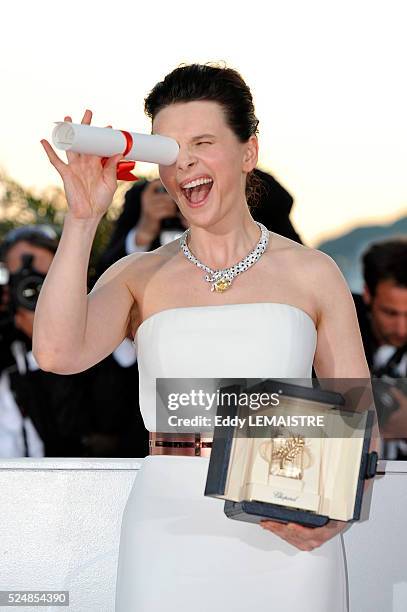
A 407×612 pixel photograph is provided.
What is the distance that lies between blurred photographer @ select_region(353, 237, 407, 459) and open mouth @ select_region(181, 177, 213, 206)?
2.07 metres

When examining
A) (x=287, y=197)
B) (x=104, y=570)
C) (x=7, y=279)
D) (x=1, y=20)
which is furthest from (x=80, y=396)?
(x=1, y=20)

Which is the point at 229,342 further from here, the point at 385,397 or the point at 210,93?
the point at 385,397

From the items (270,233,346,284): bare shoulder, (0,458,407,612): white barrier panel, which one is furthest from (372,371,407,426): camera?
(270,233,346,284): bare shoulder

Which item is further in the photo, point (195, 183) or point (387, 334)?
point (387, 334)

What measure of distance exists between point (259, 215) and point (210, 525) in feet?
7.36

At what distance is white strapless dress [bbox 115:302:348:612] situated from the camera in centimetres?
197

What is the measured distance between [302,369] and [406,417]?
189 centimetres

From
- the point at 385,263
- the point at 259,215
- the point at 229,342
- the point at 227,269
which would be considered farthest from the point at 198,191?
the point at 385,263

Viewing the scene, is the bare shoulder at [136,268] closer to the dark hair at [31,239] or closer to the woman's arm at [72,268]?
the woman's arm at [72,268]

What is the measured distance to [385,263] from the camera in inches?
183

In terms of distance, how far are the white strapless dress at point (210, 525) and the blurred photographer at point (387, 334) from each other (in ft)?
6.45

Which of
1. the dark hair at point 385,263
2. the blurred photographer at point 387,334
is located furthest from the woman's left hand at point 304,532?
the dark hair at point 385,263

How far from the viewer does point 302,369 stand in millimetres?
2041

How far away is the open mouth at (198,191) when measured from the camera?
2000mm
